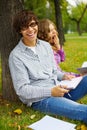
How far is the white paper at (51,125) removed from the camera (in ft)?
13.1

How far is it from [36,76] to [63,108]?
515 millimetres

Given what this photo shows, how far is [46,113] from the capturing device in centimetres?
451

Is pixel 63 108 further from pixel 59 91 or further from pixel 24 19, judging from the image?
pixel 24 19

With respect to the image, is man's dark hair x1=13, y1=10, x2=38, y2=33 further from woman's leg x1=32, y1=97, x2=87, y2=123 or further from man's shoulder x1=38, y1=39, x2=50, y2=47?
woman's leg x1=32, y1=97, x2=87, y2=123

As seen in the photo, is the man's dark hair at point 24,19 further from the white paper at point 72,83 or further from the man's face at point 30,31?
the white paper at point 72,83

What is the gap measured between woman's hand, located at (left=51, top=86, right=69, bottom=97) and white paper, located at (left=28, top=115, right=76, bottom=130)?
0.93ft

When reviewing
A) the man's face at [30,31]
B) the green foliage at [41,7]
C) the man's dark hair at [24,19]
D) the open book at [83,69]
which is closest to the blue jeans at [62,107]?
the open book at [83,69]

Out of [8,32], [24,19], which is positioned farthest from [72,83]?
[8,32]

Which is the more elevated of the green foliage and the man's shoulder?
the man's shoulder

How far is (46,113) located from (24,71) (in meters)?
0.62

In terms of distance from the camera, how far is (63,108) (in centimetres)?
422

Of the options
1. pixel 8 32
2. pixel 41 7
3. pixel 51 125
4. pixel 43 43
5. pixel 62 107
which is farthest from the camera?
pixel 41 7

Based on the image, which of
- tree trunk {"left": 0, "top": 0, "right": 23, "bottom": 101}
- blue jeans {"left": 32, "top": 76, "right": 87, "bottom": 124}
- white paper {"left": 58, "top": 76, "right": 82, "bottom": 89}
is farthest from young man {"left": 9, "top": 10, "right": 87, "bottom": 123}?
tree trunk {"left": 0, "top": 0, "right": 23, "bottom": 101}

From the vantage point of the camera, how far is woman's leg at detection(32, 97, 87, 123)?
4.12m
